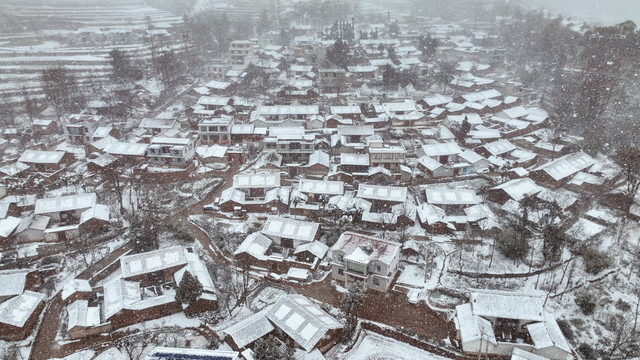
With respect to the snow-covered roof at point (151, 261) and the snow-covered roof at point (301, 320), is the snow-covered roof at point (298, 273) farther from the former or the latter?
the snow-covered roof at point (151, 261)

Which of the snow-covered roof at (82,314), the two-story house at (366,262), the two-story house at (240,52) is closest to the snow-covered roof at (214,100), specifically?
the two-story house at (240,52)

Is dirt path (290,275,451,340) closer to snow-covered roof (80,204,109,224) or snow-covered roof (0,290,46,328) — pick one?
snow-covered roof (0,290,46,328)

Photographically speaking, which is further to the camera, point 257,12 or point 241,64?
point 257,12

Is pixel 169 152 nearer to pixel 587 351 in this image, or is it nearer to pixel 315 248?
pixel 315 248

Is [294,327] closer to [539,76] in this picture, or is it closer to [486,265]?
[486,265]

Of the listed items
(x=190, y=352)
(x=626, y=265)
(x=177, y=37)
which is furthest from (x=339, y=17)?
(x=190, y=352)

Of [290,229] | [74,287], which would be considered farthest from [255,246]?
[74,287]
